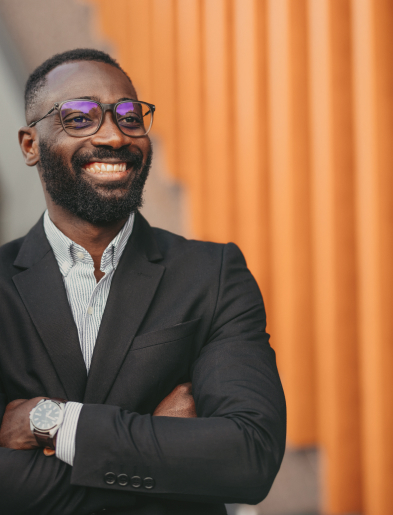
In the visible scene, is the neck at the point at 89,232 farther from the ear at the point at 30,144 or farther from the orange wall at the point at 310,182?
the orange wall at the point at 310,182

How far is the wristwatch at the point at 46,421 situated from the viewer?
129 cm

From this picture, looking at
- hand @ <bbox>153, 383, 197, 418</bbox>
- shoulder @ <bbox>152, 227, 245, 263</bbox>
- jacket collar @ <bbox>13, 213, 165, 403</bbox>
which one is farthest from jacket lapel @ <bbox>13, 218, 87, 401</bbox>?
shoulder @ <bbox>152, 227, 245, 263</bbox>

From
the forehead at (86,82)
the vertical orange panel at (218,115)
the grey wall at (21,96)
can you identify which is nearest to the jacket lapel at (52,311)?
the forehead at (86,82)

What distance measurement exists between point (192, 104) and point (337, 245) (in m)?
1.67

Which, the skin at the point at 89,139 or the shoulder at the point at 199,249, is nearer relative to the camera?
the skin at the point at 89,139

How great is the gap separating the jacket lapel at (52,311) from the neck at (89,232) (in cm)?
10

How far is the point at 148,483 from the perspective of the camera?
1.23 m

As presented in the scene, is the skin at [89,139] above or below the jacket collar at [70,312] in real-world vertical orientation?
above

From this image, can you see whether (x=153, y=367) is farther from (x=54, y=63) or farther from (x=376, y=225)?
(x=376, y=225)

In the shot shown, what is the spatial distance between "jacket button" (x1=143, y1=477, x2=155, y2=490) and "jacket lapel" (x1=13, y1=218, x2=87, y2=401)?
13.0 inches

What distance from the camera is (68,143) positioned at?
161 centimetres

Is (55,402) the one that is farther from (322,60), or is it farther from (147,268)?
(322,60)

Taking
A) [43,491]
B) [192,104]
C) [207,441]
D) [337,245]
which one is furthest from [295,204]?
[43,491]

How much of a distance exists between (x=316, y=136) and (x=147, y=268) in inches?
63.3
